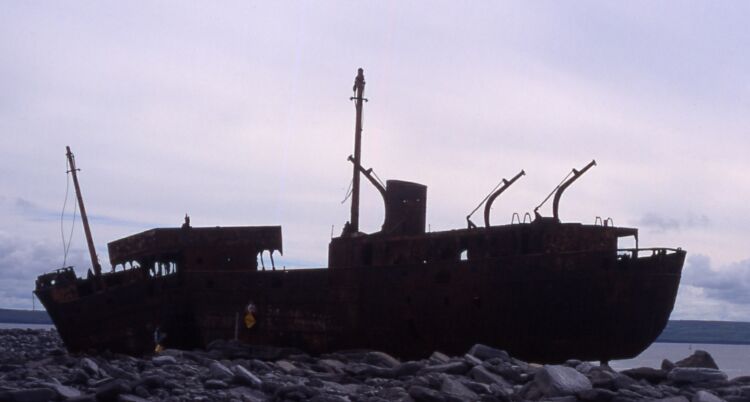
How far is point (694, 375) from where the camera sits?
14000 millimetres

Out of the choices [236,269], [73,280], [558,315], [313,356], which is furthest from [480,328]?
[73,280]

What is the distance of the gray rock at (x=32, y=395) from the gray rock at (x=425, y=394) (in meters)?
4.25

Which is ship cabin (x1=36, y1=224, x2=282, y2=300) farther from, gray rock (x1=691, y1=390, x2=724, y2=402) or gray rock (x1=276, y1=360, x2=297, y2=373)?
gray rock (x1=691, y1=390, x2=724, y2=402)

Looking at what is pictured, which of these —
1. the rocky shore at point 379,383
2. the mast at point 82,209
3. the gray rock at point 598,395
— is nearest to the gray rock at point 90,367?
the rocky shore at point 379,383

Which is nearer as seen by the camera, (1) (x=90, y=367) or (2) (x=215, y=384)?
(2) (x=215, y=384)

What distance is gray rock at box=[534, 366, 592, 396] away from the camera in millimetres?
11984

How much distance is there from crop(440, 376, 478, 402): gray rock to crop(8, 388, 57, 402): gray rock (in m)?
4.74

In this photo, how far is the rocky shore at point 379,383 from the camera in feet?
37.6

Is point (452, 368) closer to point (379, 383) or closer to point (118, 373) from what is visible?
point (379, 383)

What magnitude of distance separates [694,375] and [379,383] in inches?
186

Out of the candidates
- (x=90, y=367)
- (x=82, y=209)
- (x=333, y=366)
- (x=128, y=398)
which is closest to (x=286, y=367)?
(x=333, y=366)

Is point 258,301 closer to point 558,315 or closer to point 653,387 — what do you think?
point 558,315

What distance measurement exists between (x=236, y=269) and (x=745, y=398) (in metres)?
15.0

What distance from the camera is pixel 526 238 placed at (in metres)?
19.8
